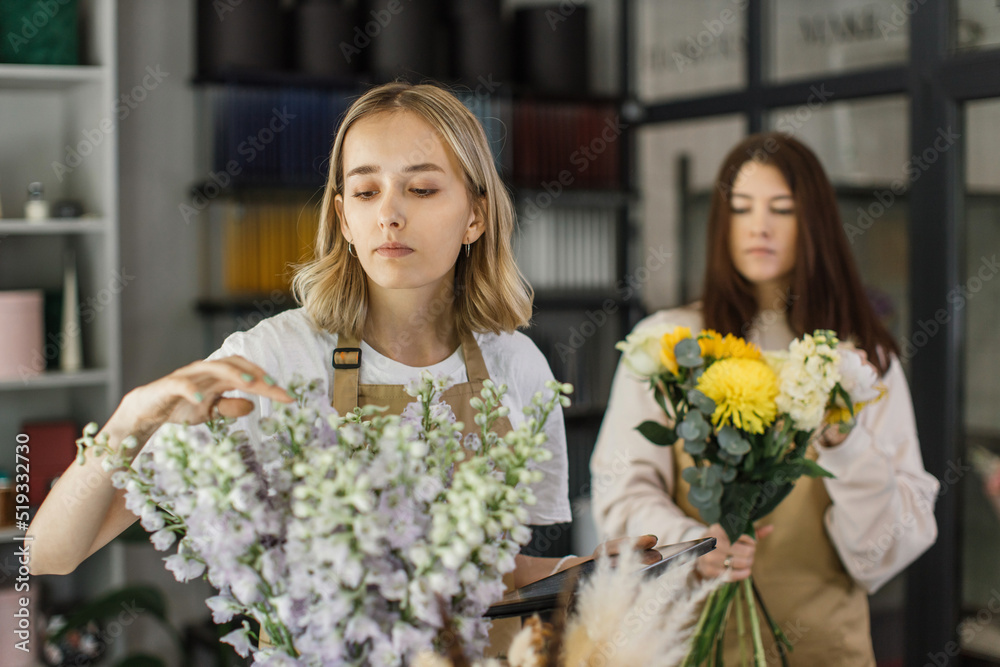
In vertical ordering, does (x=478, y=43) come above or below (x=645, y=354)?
above

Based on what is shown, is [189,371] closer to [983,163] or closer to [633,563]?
[633,563]

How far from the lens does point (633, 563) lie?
731 millimetres

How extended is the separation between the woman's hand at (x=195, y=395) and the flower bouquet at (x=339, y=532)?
7 cm

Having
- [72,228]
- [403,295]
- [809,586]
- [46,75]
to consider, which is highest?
[46,75]

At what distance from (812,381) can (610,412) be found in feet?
2.70

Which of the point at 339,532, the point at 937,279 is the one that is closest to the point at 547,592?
the point at 339,532

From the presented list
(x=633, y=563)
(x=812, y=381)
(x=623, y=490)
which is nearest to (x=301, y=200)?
(x=623, y=490)

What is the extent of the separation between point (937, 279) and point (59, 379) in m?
2.62

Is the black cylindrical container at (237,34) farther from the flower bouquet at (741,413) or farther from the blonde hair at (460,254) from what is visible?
the flower bouquet at (741,413)

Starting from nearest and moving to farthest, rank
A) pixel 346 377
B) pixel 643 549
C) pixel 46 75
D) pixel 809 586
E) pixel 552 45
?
pixel 643 549
pixel 346 377
pixel 809 586
pixel 46 75
pixel 552 45

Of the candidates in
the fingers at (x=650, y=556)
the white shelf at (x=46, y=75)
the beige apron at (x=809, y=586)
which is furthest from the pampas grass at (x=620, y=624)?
the white shelf at (x=46, y=75)

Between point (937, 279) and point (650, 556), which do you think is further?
point (937, 279)

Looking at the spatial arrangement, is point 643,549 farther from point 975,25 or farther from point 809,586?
point 975,25

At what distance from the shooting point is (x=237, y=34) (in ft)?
10.5
